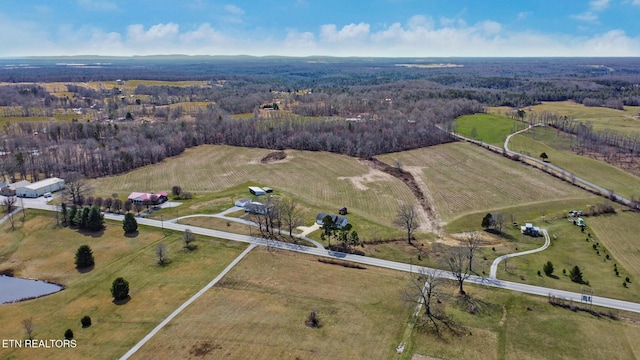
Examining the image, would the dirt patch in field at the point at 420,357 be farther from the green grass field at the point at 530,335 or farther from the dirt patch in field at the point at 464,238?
the dirt patch in field at the point at 464,238

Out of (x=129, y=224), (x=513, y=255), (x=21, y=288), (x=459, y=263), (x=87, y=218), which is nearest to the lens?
(x=459, y=263)

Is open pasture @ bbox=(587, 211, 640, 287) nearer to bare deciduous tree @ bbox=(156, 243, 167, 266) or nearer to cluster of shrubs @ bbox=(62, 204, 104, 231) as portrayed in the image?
bare deciduous tree @ bbox=(156, 243, 167, 266)

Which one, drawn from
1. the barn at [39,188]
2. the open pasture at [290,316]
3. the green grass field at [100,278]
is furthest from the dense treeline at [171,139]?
the open pasture at [290,316]

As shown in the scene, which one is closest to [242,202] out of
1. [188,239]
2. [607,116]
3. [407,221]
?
[188,239]

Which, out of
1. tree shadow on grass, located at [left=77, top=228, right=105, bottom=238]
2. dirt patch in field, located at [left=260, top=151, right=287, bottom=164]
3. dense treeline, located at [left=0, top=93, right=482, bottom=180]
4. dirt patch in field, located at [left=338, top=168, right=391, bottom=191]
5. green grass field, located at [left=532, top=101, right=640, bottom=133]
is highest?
green grass field, located at [left=532, top=101, right=640, bottom=133]

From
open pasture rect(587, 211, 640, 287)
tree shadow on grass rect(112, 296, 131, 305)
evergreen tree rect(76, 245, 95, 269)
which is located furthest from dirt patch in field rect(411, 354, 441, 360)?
evergreen tree rect(76, 245, 95, 269)

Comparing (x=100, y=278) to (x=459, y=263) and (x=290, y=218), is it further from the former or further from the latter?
(x=459, y=263)

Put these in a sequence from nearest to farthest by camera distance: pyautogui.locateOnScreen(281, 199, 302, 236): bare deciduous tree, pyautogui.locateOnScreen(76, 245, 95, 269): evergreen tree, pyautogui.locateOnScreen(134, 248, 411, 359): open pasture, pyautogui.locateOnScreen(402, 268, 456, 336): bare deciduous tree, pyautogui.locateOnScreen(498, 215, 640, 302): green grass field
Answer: pyautogui.locateOnScreen(134, 248, 411, 359): open pasture
pyautogui.locateOnScreen(402, 268, 456, 336): bare deciduous tree
pyautogui.locateOnScreen(498, 215, 640, 302): green grass field
pyautogui.locateOnScreen(76, 245, 95, 269): evergreen tree
pyautogui.locateOnScreen(281, 199, 302, 236): bare deciduous tree
